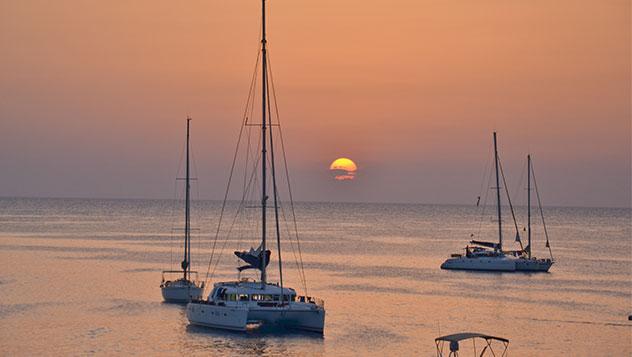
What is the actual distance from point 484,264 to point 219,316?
55597 mm

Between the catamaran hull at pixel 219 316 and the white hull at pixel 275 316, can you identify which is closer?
the white hull at pixel 275 316

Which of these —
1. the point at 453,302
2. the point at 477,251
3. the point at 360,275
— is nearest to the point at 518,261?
the point at 477,251

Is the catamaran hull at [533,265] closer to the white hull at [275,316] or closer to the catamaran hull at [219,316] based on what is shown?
the white hull at [275,316]

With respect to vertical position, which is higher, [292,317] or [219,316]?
[292,317]

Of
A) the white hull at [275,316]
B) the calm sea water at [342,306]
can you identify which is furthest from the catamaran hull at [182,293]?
the white hull at [275,316]

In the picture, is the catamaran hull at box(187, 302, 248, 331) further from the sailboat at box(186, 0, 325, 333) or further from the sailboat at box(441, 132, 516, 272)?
the sailboat at box(441, 132, 516, 272)

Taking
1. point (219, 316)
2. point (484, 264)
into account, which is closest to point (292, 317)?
point (219, 316)

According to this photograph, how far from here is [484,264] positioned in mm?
109875

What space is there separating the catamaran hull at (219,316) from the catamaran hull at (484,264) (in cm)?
5424

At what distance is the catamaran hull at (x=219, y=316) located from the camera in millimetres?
58906

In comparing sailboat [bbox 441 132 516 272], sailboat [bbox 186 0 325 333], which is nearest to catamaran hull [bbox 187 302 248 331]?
sailboat [bbox 186 0 325 333]

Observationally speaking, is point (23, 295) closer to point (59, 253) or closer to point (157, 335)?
point (157, 335)

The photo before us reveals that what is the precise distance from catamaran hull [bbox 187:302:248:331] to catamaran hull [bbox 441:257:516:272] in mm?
54243

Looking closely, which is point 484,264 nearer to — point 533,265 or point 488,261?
point 488,261
